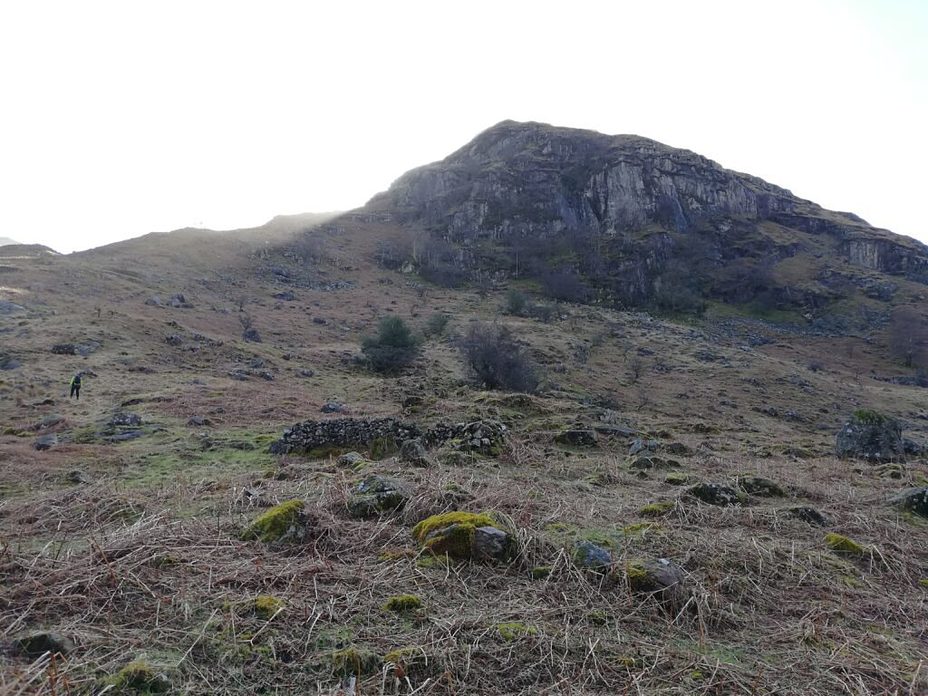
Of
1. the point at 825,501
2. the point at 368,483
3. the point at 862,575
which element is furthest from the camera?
the point at 825,501

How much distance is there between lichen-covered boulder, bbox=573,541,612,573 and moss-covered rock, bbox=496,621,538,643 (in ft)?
3.42

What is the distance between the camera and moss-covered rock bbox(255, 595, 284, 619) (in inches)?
133

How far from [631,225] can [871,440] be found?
68.4 m

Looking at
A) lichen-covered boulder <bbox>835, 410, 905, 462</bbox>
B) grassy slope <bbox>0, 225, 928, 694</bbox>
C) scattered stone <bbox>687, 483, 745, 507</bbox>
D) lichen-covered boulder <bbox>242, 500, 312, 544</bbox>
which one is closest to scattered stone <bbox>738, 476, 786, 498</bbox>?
grassy slope <bbox>0, 225, 928, 694</bbox>

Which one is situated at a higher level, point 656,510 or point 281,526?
point 281,526

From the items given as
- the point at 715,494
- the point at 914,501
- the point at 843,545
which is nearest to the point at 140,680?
the point at 843,545

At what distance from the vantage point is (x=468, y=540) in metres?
4.43

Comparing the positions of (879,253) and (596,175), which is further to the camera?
(596,175)

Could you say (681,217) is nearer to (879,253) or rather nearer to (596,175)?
(596,175)

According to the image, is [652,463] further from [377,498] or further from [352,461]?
[377,498]

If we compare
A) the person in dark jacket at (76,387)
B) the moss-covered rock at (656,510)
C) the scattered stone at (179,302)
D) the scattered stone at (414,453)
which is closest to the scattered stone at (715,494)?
the moss-covered rock at (656,510)

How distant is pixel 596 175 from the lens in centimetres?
8031

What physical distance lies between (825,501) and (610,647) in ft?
18.4

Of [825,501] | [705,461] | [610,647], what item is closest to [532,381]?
[705,461]
